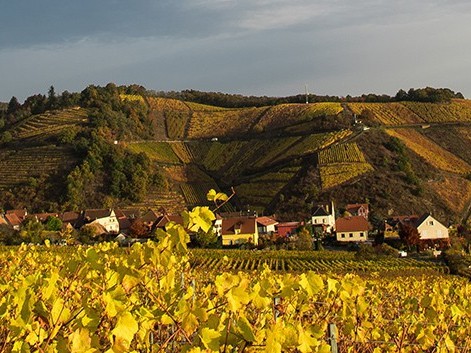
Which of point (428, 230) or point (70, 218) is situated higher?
point (70, 218)

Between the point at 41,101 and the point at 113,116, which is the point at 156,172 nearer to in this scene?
the point at 113,116

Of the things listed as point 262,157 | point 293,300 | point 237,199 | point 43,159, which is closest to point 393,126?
point 262,157

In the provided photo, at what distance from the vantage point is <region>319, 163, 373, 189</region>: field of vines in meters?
59.7

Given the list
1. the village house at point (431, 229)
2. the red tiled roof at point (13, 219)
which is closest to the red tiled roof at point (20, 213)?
the red tiled roof at point (13, 219)

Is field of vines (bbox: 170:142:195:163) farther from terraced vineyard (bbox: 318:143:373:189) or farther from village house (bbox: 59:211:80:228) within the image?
village house (bbox: 59:211:80:228)

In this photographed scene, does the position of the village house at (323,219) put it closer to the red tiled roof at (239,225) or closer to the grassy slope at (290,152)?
the grassy slope at (290,152)

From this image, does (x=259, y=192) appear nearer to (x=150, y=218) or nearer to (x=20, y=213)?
(x=150, y=218)

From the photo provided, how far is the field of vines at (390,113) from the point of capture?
78.6 m

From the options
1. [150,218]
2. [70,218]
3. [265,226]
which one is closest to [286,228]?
[265,226]

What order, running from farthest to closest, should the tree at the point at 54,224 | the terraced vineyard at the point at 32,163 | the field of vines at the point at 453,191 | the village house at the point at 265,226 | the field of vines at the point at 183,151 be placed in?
the field of vines at the point at 183,151 < the terraced vineyard at the point at 32,163 < the field of vines at the point at 453,191 < the tree at the point at 54,224 < the village house at the point at 265,226

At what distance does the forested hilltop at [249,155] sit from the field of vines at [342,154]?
11 cm

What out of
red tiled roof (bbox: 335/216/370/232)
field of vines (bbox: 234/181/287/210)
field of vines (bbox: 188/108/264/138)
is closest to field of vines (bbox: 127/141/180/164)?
field of vines (bbox: 188/108/264/138)

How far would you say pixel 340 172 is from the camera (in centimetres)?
6100

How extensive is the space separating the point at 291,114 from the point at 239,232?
41.0m
